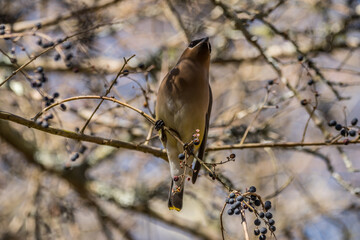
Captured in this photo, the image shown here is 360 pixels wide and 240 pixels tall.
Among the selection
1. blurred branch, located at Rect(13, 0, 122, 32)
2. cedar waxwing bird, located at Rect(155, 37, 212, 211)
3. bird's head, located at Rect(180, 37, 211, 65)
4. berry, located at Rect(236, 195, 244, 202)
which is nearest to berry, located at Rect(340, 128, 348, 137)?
berry, located at Rect(236, 195, 244, 202)

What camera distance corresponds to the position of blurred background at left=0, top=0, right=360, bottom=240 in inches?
159

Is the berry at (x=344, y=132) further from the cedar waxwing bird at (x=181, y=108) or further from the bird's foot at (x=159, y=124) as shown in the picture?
the bird's foot at (x=159, y=124)

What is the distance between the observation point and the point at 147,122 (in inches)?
166

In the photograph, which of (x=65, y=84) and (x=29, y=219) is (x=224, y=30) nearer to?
(x=65, y=84)

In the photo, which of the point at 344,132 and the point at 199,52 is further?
the point at 199,52

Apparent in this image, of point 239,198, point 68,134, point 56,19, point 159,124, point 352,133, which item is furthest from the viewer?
point 56,19

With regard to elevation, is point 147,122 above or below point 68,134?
below

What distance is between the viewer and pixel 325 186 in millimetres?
6742

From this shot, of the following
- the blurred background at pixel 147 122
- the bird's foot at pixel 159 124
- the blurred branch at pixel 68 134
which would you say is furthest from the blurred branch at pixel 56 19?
the blurred branch at pixel 68 134

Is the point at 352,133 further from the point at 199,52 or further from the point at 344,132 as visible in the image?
the point at 199,52

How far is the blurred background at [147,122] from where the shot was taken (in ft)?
13.3

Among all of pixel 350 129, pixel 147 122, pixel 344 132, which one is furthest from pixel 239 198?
pixel 147 122

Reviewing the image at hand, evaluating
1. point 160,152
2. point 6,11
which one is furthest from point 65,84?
point 160,152

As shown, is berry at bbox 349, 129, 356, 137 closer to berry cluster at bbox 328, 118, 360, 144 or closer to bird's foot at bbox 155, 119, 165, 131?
berry cluster at bbox 328, 118, 360, 144
